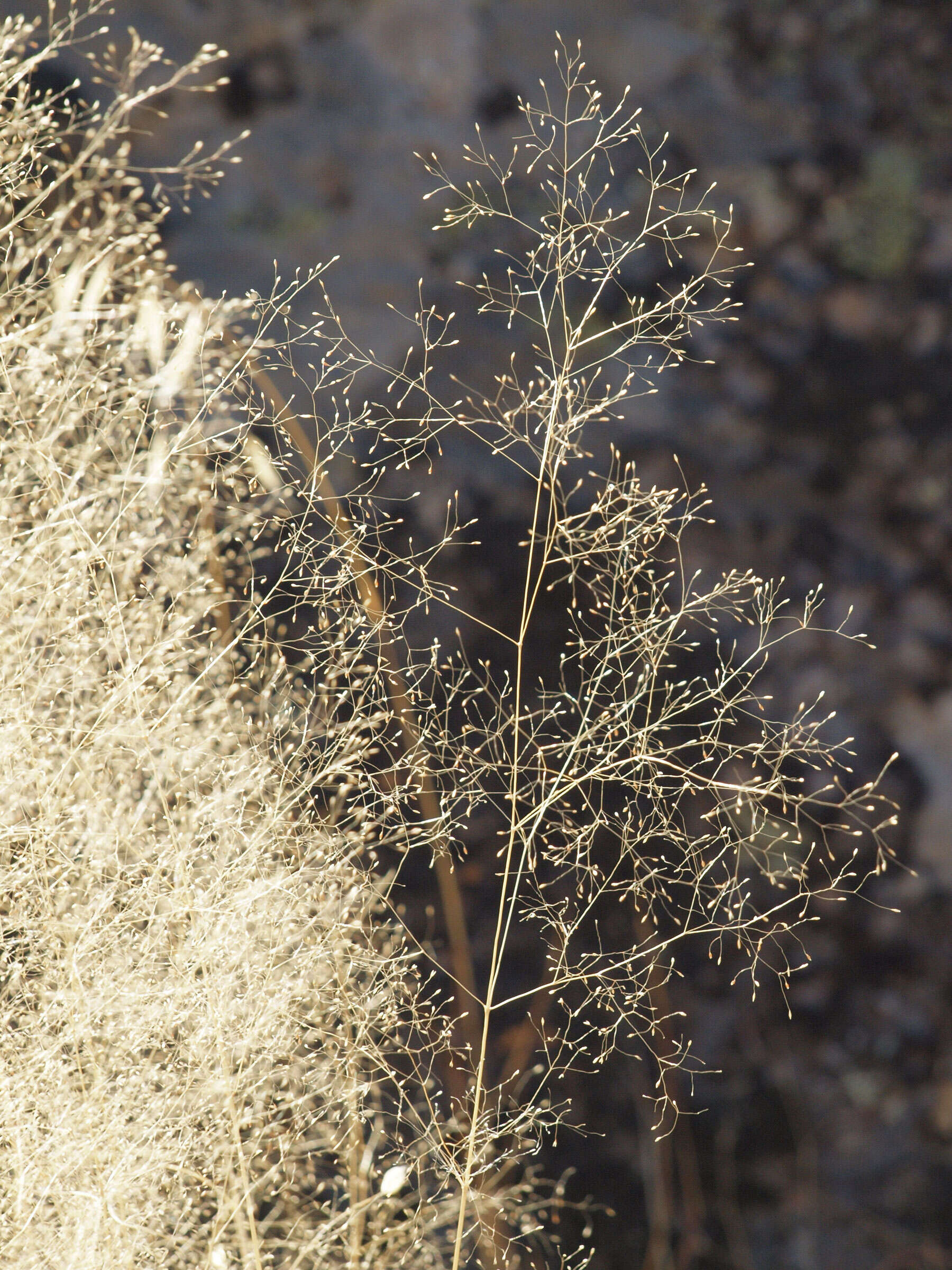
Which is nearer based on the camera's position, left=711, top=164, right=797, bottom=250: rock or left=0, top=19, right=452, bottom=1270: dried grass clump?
left=0, top=19, right=452, bottom=1270: dried grass clump

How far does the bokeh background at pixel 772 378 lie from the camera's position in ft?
3.17

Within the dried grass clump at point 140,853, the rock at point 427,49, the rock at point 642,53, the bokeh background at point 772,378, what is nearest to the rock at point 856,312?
the bokeh background at point 772,378

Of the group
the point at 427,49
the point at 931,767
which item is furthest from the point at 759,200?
the point at 931,767

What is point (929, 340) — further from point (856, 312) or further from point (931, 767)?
point (931, 767)

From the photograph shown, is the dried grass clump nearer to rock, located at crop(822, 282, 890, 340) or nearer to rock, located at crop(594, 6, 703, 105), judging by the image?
rock, located at crop(594, 6, 703, 105)

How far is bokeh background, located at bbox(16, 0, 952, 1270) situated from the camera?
0.97 meters

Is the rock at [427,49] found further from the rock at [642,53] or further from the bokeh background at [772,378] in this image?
the rock at [642,53]

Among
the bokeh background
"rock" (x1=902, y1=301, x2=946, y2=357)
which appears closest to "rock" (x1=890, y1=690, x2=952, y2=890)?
the bokeh background

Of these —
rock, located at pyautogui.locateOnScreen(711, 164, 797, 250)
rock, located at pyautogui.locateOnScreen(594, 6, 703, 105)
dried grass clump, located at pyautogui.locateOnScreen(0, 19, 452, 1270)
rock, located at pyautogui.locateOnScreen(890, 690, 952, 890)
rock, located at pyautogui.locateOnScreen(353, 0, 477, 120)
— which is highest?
rock, located at pyautogui.locateOnScreen(353, 0, 477, 120)

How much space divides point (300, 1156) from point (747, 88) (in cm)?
100

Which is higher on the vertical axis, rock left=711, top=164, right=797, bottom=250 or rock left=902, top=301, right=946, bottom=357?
rock left=711, top=164, right=797, bottom=250

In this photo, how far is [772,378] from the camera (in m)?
1.01

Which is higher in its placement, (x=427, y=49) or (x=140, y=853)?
(x=427, y=49)

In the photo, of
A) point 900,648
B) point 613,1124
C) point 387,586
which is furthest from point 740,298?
point 613,1124
